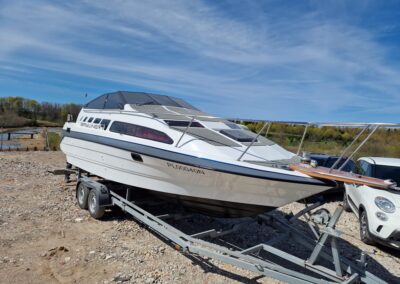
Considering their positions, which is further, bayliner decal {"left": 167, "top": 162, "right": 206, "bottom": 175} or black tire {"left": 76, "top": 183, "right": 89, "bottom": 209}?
black tire {"left": 76, "top": 183, "right": 89, "bottom": 209}

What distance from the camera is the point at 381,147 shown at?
563 inches

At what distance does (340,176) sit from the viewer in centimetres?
368

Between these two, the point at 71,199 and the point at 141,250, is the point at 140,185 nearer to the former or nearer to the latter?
the point at 141,250

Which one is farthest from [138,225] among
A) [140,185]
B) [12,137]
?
[12,137]

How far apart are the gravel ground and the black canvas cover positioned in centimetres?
219

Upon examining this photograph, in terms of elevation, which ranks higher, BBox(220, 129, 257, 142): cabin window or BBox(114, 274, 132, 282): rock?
BBox(220, 129, 257, 142): cabin window

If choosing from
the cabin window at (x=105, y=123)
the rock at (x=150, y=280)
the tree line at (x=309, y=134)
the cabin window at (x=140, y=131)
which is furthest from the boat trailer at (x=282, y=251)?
the cabin window at (x=105, y=123)

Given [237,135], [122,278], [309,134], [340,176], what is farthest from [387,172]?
[122,278]

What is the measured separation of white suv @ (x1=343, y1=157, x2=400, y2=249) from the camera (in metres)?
5.46

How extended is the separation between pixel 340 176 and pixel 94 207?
4.47 metres

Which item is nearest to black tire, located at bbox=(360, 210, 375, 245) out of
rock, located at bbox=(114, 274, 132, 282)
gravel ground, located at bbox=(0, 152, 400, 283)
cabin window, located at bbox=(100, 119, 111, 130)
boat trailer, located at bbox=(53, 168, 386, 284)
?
gravel ground, located at bbox=(0, 152, 400, 283)

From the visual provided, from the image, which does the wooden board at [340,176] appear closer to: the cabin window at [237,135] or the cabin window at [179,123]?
the cabin window at [237,135]

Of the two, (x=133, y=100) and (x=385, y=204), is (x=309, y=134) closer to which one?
(x=385, y=204)

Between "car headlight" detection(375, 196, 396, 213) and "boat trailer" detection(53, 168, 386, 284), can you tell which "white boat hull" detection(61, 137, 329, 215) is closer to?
"boat trailer" detection(53, 168, 386, 284)
